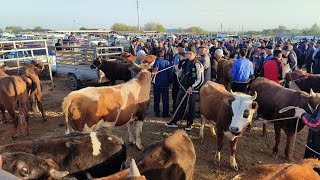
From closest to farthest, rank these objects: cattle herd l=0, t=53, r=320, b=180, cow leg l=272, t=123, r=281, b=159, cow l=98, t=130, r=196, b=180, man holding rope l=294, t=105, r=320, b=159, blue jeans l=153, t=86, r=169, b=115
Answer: cattle herd l=0, t=53, r=320, b=180 < cow l=98, t=130, r=196, b=180 < man holding rope l=294, t=105, r=320, b=159 < cow leg l=272, t=123, r=281, b=159 < blue jeans l=153, t=86, r=169, b=115

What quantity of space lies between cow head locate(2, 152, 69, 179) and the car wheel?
28.6ft

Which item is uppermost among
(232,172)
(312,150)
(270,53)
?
(270,53)

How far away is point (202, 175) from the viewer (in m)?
5.36

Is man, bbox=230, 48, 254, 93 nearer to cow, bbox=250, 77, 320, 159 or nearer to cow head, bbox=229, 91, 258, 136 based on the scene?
cow, bbox=250, 77, 320, 159

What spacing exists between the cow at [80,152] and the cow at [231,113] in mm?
2204

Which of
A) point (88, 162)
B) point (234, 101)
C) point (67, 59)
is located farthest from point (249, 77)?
point (67, 59)

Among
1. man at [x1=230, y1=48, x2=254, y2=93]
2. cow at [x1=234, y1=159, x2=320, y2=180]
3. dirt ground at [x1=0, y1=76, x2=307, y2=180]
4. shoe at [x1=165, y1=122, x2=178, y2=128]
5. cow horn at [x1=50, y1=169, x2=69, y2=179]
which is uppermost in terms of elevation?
man at [x1=230, y1=48, x2=254, y2=93]

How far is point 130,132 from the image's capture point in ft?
22.2

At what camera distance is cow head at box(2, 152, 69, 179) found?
3146 millimetres

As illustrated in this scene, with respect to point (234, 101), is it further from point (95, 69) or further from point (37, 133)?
point (95, 69)

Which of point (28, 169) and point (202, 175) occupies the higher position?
point (28, 169)

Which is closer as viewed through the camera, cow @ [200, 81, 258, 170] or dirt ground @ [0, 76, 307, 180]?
cow @ [200, 81, 258, 170]

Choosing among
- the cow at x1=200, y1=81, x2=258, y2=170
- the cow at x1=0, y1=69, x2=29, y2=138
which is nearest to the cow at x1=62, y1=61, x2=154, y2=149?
the cow at x1=200, y1=81, x2=258, y2=170

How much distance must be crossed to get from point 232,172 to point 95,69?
25.9ft
